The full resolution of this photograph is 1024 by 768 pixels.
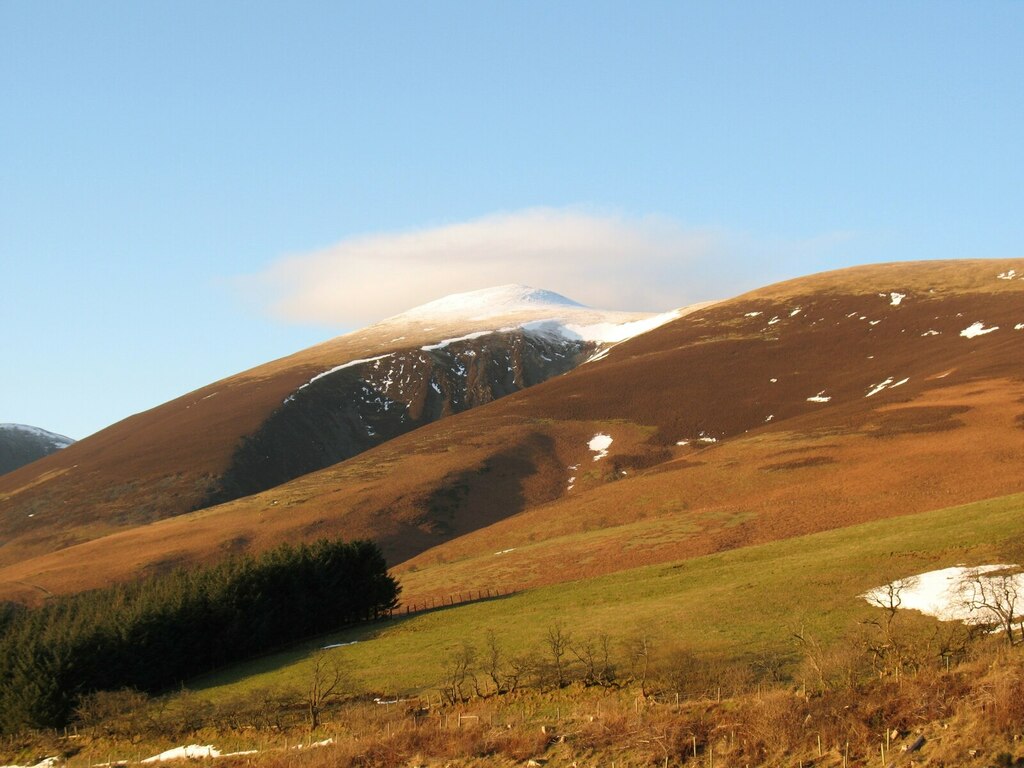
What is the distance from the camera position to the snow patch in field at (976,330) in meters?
133

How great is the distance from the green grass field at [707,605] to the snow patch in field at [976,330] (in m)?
83.5

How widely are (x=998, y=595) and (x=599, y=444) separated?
293 feet

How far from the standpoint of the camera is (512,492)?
114750 millimetres

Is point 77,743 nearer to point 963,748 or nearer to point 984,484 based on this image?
point 963,748

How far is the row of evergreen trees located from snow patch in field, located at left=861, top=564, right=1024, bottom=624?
34.2 metres

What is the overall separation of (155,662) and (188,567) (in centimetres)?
4694

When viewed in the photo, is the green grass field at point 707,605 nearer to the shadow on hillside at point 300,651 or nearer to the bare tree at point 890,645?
the shadow on hillside at point 300,651

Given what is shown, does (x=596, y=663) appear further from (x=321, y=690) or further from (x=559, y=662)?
(x=321, y=690)

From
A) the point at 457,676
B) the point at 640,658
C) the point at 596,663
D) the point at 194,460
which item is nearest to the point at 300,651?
the point at 457,676

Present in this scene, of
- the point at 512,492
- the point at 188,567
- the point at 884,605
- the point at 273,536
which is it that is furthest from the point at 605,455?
the point at 884,605

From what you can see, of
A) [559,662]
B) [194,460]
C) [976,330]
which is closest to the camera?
[559,662]

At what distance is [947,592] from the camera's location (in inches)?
1583

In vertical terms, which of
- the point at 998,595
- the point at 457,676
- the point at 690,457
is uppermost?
the point at 690,457

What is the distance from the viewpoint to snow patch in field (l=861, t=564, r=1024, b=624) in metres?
37.6
